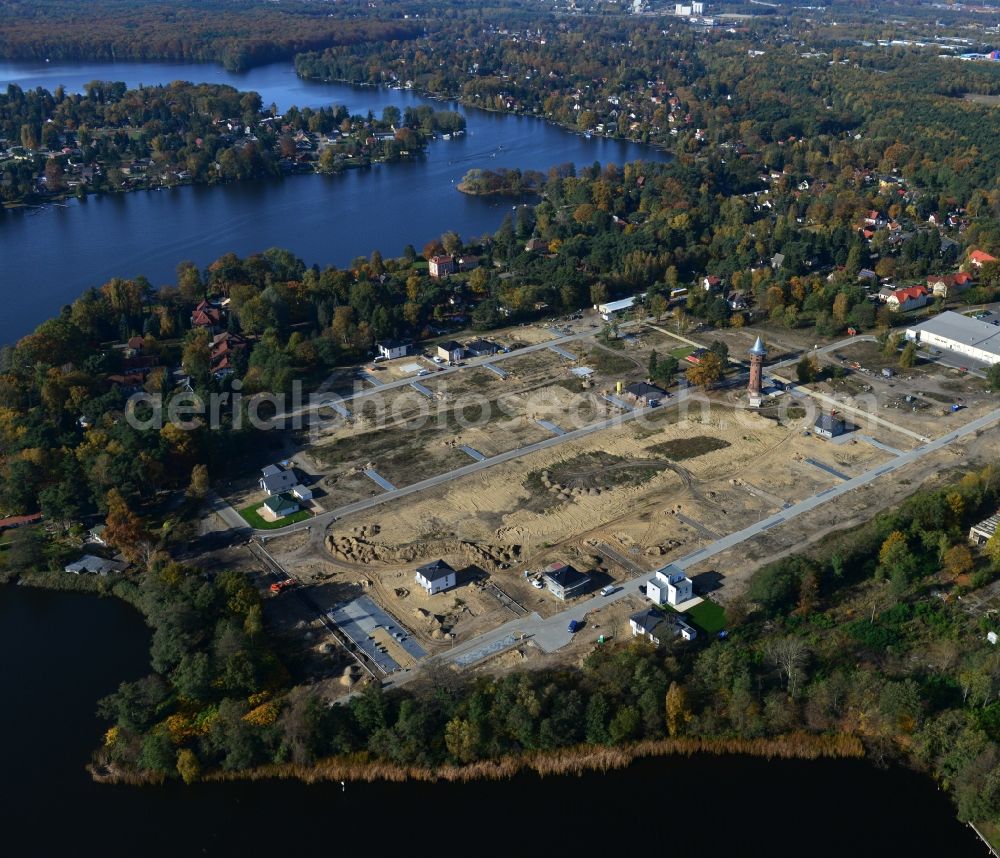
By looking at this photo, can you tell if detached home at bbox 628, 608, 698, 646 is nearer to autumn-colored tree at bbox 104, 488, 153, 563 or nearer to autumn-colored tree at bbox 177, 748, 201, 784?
autumn-colored tree at bbox 177, 748, 201, 784

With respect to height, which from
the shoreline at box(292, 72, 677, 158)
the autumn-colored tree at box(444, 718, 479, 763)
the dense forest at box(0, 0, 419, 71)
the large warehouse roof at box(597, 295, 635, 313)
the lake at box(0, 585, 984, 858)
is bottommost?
the lake at box(0, 585, 984, 858)

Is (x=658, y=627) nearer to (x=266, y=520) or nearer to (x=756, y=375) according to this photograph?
(x=266, y=520)

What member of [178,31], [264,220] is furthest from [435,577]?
[178,31]

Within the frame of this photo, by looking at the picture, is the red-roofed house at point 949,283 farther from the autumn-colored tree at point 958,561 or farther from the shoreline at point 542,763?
the shoreline at point 542,763

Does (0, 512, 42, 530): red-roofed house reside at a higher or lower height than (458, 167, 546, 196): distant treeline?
lower

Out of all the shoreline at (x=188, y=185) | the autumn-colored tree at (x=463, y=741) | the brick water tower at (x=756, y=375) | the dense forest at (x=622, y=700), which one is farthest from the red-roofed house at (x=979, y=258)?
the shoreline at (x=188, y=185)

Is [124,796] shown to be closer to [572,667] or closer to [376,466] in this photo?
[572,667]

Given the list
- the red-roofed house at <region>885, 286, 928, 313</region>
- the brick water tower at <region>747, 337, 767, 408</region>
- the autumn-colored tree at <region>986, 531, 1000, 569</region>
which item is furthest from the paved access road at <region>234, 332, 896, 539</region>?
the autumn-colored tree at <region>986, 531, 1000, 569</region>
